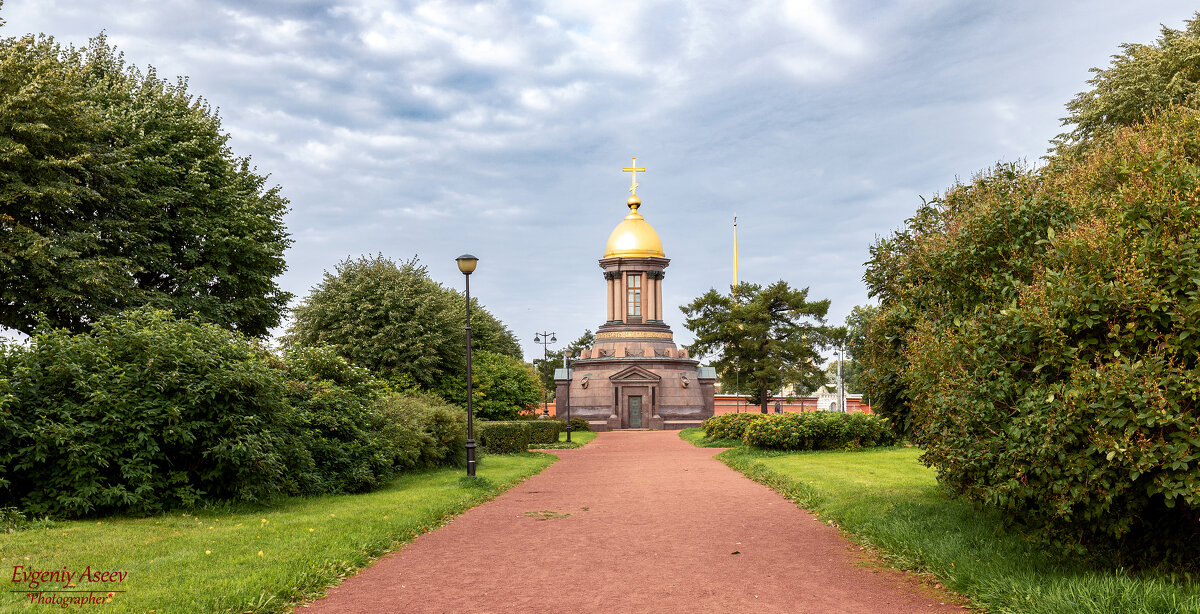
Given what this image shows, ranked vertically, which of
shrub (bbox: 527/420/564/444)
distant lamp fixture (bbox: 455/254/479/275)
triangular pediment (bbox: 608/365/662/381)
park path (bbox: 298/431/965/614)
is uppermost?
distant lamp fixture (bbox: 455/254/479/275)

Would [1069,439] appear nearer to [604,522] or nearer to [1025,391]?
[1025,391]

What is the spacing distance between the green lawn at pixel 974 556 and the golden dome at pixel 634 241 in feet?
146

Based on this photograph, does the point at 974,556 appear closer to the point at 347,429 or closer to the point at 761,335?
the point at 347,429

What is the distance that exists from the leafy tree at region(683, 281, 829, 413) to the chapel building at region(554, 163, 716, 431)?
2.65m

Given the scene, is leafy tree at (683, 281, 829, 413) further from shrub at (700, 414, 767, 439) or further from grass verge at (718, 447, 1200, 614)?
grass verge at (718, 447, 1200, 614)

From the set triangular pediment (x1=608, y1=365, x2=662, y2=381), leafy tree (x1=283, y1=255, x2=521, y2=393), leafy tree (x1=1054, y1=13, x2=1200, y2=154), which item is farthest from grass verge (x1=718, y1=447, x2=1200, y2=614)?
triangular pediment (x1=608, y1=365, x2=662, y2=381)

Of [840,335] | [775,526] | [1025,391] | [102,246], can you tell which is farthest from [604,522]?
[840,335]

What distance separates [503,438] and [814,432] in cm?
1098

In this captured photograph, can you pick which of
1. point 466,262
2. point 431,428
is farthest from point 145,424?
point 431,428

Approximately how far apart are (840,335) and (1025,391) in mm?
56475

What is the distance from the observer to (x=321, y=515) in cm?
1167

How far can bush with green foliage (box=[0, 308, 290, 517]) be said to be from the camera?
441 inches

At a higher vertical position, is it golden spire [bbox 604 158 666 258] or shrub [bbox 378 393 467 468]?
golden spire [bbox 604 158 666 258]

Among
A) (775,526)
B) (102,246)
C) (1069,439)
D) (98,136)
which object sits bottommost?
(775,526)
